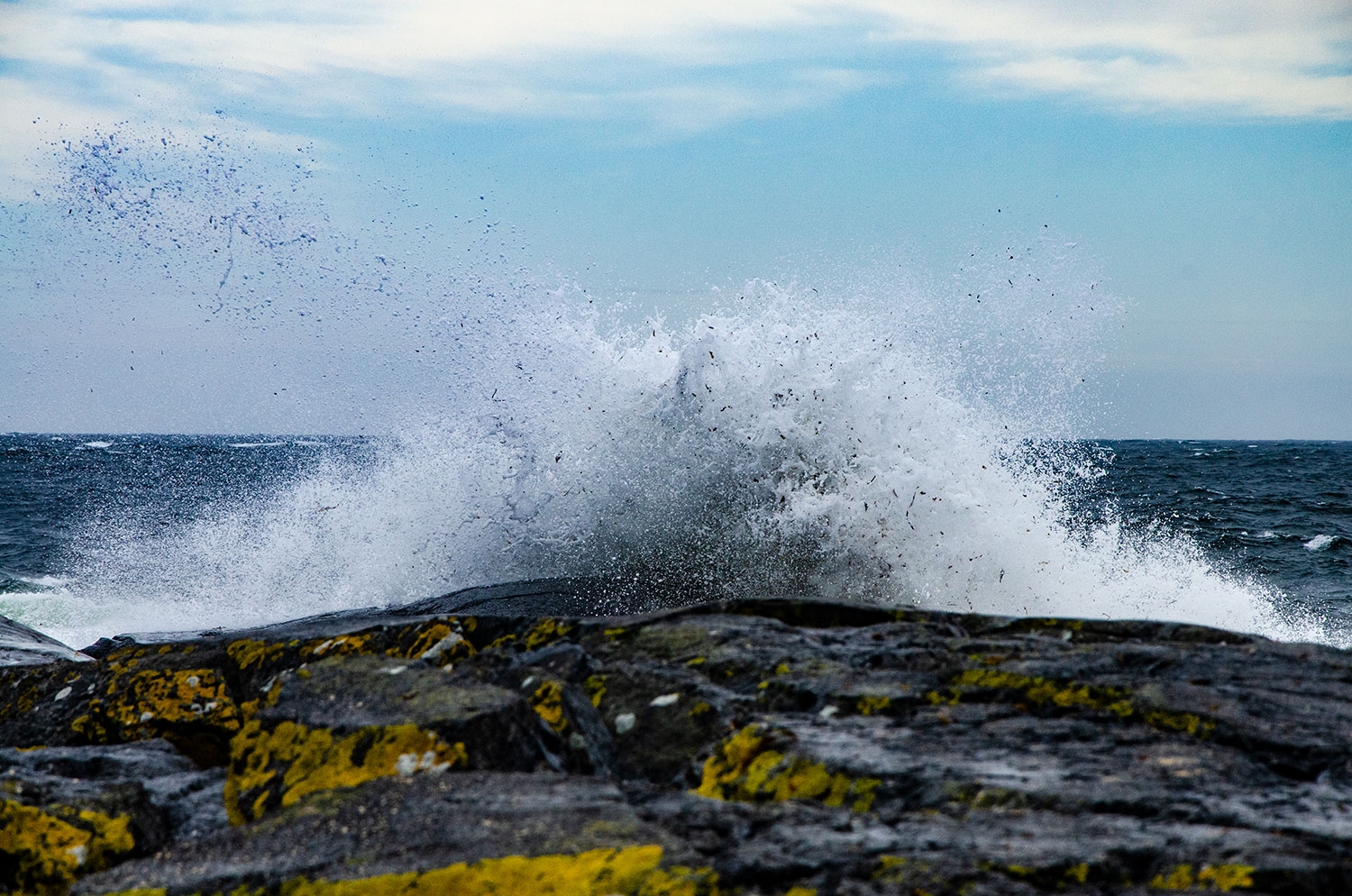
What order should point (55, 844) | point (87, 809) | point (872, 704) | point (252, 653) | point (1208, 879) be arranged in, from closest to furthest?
point (1208, 879) < point (55, 844) < point (87, 809) < point (872, 704) < point (252, 653)

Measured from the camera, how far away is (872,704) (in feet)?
9.30

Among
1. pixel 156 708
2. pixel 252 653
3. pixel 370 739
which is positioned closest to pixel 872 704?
pixel 370 739

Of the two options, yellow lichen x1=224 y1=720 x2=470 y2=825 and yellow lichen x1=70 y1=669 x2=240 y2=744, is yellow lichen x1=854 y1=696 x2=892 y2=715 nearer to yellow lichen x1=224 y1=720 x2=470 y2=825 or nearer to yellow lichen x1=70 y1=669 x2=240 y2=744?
yellow lichen x1=224 y1=720 x2=470 y2=825

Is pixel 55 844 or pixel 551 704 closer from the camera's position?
pixel 55 844

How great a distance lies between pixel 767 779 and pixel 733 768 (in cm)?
14

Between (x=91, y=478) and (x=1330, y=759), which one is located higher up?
(x=1330, y=759)

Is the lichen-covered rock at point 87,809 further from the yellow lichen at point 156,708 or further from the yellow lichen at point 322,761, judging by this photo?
the yellow lichen at point 156,708

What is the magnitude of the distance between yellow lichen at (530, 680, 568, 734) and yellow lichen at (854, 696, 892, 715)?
87cm

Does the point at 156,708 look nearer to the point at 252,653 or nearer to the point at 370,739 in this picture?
the point at 252,653

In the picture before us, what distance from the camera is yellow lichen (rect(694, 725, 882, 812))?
92.0 inches

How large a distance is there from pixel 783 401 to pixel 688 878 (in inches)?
270

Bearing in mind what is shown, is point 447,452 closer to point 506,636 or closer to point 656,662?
point 506,636

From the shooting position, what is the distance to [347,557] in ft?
31.1

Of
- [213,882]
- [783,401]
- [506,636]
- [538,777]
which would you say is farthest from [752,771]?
[783,401]
